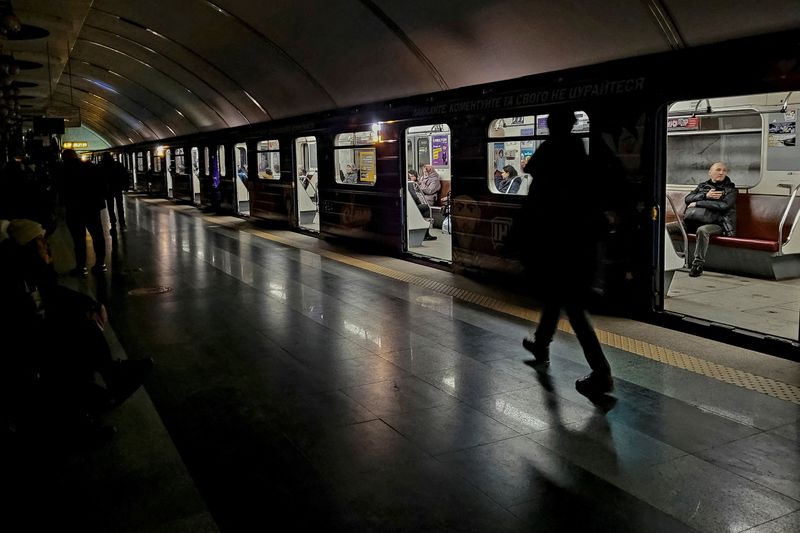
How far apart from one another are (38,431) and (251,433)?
3.76ft

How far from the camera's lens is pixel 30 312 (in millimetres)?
3791

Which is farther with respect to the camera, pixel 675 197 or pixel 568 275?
pixel 675 197

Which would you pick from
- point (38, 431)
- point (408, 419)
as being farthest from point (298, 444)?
point (38, 431)

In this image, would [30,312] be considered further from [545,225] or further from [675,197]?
[675,197]

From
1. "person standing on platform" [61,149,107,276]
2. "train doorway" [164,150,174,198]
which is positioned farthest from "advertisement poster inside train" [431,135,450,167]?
"train doorway" [164,150,174,198]

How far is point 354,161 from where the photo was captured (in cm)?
1492

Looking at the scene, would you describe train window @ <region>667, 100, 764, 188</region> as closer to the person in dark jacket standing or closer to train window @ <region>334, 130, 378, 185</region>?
the person in dark jacket standing

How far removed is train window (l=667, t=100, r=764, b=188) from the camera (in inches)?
344

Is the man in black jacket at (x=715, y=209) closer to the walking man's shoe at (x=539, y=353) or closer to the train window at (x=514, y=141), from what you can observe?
the train window at (x=514, y=141)

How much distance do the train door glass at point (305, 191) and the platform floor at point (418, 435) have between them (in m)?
8.20

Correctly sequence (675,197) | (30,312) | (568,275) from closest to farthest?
(30,312) < (568,275) < (675,197)

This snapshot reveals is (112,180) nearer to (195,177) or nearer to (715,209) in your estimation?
(195,177)

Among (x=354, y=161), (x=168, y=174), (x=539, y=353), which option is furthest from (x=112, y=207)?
(x=168, y=174)

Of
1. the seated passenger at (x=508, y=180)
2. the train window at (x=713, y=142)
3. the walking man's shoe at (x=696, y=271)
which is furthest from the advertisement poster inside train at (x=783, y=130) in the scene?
the seated passenger at (x=508, y=180)
